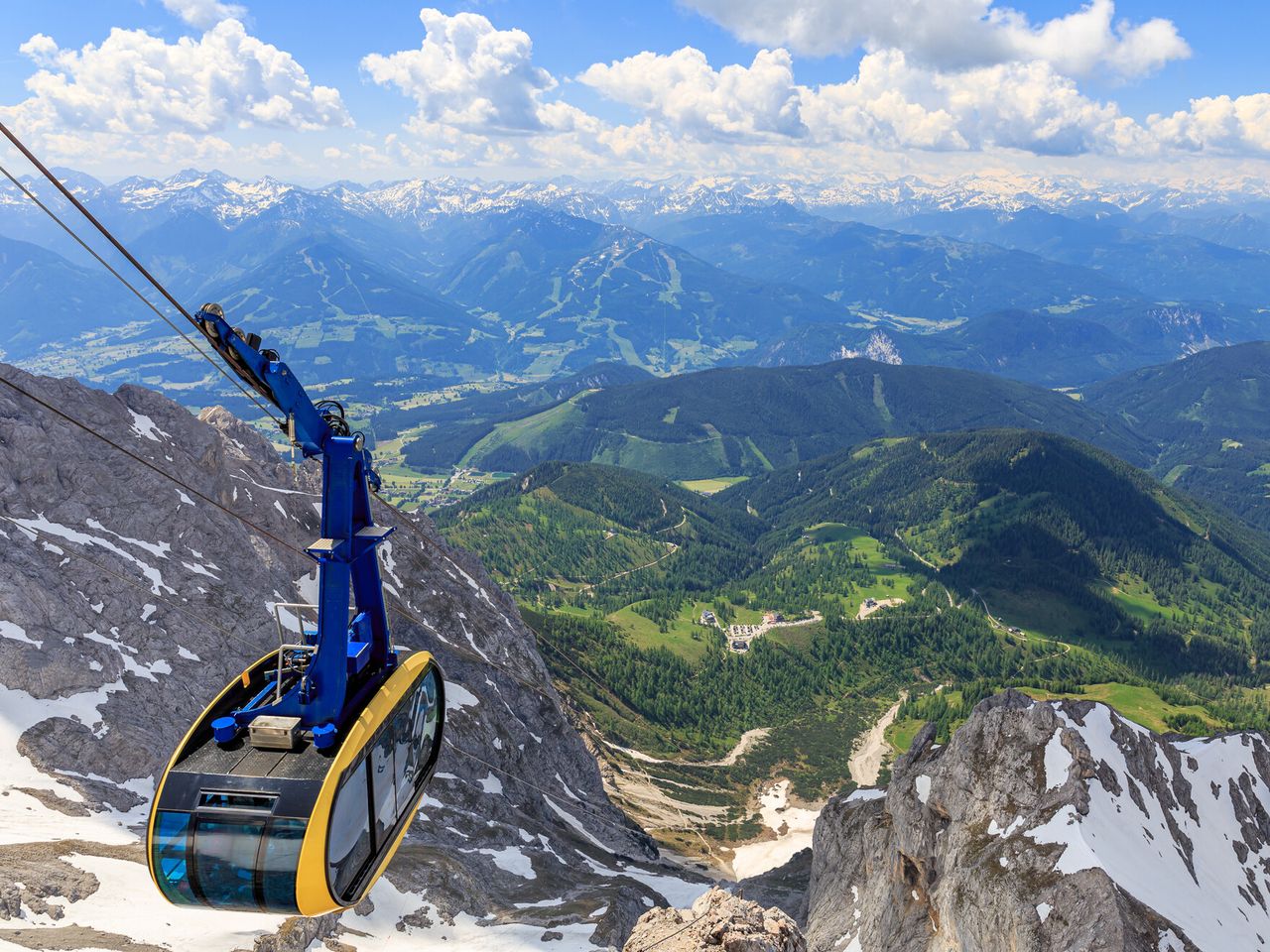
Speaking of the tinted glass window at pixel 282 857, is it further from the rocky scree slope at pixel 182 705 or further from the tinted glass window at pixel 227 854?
the rocky scree slope at pixel 182 705

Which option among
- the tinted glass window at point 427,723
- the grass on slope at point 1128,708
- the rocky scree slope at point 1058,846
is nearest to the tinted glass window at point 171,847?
the tinted glass window at point 427,723

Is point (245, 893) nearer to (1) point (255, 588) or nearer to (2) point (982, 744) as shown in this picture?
(2) point (982, 744)

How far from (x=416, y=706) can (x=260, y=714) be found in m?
6.54

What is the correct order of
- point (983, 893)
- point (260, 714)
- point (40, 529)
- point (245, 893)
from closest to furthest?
point (245, 893) < point (260, 714) < point (983, 893) < point (40, 529)

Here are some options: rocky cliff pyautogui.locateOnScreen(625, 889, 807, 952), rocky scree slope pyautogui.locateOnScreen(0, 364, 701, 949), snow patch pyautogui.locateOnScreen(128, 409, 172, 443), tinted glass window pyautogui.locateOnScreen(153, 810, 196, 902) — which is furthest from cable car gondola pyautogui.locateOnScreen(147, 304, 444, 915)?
snow patch pyautogui.locateOnScreen(128, 409, 172, 443)

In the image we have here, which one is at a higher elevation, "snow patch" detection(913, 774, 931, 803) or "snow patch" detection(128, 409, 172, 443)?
"snow patch" detection(128, 409, 172, 443)

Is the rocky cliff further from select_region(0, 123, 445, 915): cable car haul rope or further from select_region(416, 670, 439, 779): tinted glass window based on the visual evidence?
select_region(0, 123, 445, 915): cable car haul rope

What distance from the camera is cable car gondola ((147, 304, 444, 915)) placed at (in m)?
22.7

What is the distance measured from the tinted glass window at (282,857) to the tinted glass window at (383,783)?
3803 millimetres

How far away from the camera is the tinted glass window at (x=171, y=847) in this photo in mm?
22859

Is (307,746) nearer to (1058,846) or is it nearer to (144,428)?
(1058,846)

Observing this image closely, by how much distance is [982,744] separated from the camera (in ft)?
198

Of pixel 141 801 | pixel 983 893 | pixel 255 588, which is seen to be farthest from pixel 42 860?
pixel 983 893

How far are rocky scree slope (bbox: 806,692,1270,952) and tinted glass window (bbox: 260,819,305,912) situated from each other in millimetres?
42921
